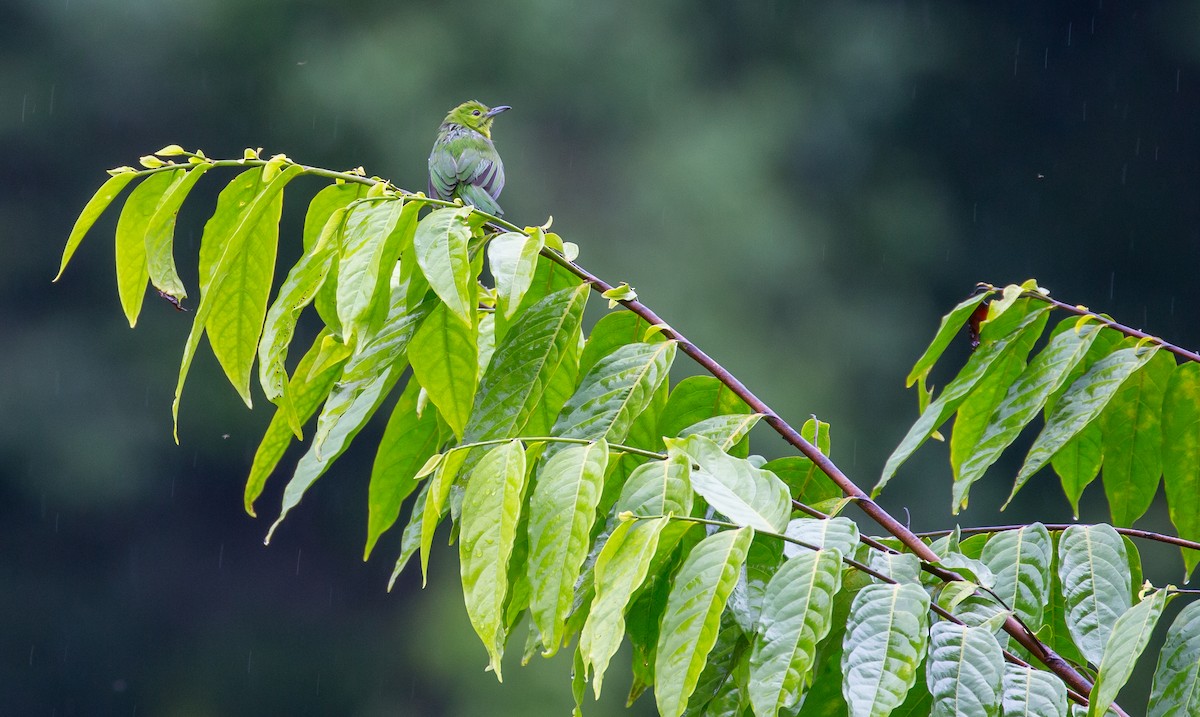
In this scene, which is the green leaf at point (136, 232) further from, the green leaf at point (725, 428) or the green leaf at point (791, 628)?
the green leaf at point (791, 628)

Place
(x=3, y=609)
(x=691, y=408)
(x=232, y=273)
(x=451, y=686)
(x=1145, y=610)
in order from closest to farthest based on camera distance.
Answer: (x=1145, y=610)
(x=232, y=273)
(x=691, y=408)
(x=451, y=686)
(x=3, y=609)

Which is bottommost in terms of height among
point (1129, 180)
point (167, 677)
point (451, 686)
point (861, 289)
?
point (167, 677)

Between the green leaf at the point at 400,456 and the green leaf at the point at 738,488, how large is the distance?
0.27m

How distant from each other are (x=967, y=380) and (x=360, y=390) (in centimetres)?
47

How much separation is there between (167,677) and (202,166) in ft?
26.5

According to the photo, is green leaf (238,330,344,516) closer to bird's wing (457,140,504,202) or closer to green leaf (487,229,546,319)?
green leaf (487,229,546,319)

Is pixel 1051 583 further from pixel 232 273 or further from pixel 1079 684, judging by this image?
pixel 232 273

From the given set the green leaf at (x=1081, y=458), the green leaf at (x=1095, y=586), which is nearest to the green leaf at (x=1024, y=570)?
the green leaf at (x=1095, y=586)

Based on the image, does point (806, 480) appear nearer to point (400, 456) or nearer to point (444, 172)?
point (400, 456)

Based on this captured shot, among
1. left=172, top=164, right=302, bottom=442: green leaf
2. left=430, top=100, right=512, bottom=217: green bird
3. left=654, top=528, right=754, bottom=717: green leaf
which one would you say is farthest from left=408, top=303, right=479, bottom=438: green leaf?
left=430, top=100, right=512, bottom=217: green bird

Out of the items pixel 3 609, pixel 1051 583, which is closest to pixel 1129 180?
pixel 3 609

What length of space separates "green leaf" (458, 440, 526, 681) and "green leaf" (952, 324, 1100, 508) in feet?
1.25

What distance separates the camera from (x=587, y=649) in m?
0.81

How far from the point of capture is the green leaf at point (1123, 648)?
29.8 inches
